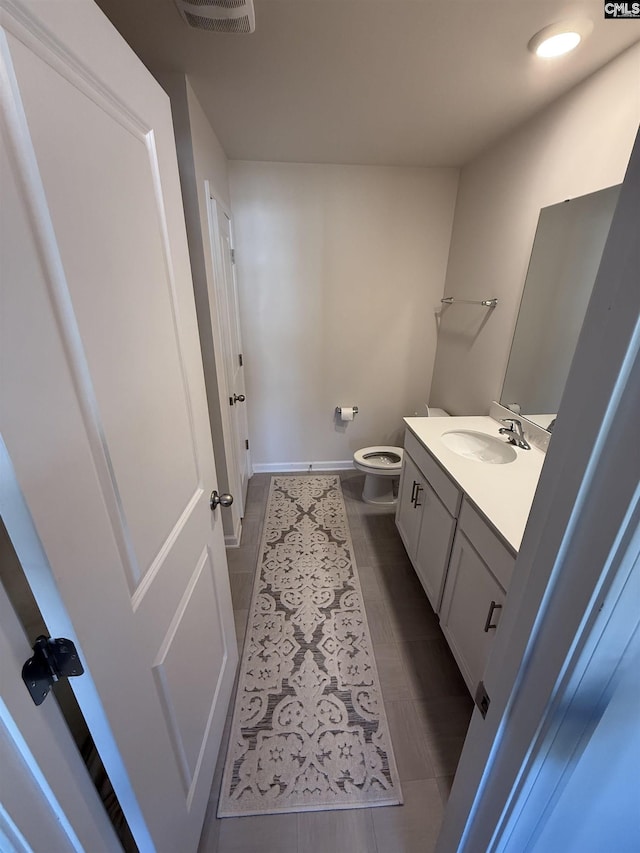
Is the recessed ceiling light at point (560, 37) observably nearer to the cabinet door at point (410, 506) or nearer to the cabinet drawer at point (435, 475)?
the cabinet drawer at point (435, 475)

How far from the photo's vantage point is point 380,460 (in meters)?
2.88

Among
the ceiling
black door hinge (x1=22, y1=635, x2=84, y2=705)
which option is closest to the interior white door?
the ceiling

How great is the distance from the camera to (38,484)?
0.44 meters

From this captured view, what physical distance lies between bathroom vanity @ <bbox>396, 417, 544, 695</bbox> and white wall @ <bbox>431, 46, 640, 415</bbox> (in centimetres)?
45

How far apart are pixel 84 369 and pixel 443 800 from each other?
1.68 m

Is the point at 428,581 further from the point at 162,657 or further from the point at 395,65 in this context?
the point at 395,65

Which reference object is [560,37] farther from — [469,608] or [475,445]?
[469,608]

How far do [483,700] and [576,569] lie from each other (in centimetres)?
40

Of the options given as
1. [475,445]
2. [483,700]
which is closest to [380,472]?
[475,445]

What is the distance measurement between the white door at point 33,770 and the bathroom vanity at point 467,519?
1.10m

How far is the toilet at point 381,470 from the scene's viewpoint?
2.55 m

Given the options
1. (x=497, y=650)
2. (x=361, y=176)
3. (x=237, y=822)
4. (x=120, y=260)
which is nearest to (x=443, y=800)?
(x=237, y=822)

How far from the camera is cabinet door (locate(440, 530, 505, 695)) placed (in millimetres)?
1189

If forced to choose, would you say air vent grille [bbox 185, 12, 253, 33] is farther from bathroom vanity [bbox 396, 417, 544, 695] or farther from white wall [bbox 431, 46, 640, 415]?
bathroom vanity [bbox 396, 417, 544, 695]
